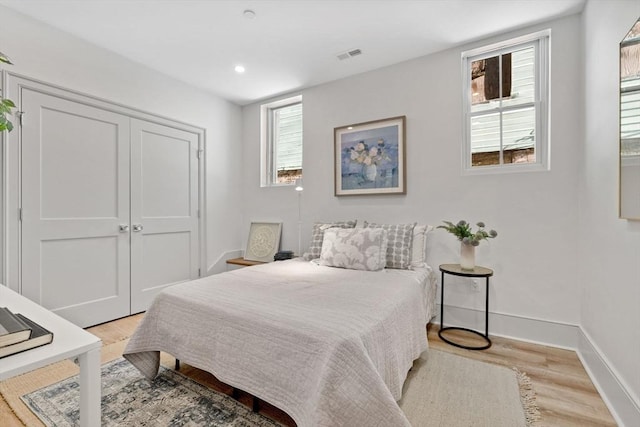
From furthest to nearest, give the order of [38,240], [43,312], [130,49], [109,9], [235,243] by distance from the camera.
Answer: [235,243], [130,49], [38,240], [109,9], [43,312]

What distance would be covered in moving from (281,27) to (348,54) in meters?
0.76

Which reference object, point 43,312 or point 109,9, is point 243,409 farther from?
point 109,9

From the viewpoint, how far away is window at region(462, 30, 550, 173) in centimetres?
257

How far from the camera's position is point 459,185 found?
2822 millimetres

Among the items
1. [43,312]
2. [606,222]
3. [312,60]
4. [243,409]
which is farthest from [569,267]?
[43,312]

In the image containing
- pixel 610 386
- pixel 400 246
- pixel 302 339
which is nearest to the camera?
pixel 302 339

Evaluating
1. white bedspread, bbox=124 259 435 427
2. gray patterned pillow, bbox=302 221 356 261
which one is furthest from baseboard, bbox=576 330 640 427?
gray patterned pillow, bbox=302 221 356 261

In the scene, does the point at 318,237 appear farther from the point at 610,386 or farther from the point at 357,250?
the point at 610,386

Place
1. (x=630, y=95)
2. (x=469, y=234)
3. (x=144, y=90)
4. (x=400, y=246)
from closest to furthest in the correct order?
(x=630, y=95) → (x=469, y=234) → (x=400, y=246) → (x=144, y=90)

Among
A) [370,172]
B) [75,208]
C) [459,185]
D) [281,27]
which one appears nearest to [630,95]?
[459,185]

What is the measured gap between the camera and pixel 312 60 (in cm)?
310

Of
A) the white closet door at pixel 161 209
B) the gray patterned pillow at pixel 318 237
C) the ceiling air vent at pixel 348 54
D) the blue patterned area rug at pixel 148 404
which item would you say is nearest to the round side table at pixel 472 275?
the gray patterned pillow at pixel 318 237

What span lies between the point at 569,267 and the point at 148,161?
419 cm

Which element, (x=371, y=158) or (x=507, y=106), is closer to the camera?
(x=507, y=106)
